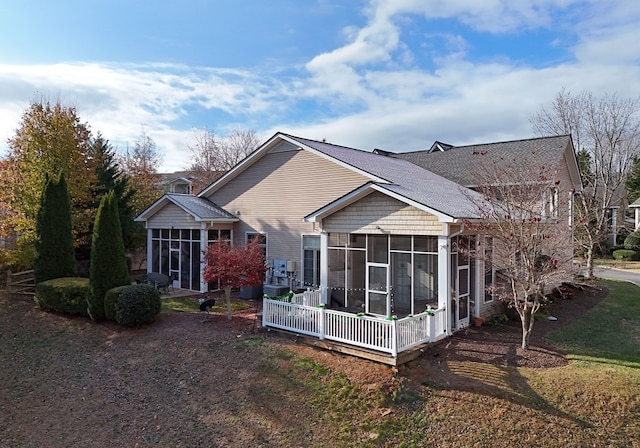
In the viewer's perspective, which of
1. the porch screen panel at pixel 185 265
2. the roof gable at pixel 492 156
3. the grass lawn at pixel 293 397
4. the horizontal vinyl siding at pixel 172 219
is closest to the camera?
the grass lawn at pixel 293 397

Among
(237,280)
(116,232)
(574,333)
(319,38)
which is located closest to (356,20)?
(319,38)

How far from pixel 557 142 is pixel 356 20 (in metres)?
13.3

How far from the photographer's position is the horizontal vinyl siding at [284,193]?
54.7ft

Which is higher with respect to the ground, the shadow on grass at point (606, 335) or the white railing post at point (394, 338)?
the white railing post at point (394, 338)

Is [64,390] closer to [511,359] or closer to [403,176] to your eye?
[511,359]

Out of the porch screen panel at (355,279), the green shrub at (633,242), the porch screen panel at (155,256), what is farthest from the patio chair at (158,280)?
the green shrub at (633,242)

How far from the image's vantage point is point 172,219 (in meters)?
18.9

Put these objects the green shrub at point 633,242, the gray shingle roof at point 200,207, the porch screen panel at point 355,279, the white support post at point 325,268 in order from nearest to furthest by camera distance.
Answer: the porch screen panel at point 355,279 < the white support post at point 325,268 < the gray shingle roof at point 200,207 < the green shrub at point 633,242

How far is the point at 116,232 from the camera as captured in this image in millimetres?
14406

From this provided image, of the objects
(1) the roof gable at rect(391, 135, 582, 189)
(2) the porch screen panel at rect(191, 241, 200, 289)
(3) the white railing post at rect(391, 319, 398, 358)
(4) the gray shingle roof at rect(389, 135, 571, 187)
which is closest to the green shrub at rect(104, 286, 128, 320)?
(2) the porch screen panel at rect(191, 241, 200, 289)

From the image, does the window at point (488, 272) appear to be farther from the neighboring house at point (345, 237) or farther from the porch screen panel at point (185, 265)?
the porch screen panel at point (185, 265)

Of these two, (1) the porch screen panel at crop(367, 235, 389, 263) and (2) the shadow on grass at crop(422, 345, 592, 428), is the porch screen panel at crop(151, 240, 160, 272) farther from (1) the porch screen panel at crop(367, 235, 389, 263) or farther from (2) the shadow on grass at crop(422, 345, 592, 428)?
(2) the shadow on grass at crop(422, 345, 592, 428)

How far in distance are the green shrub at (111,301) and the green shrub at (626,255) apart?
39.9 metres

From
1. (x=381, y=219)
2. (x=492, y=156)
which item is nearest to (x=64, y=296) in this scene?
(x=381, y=219)
